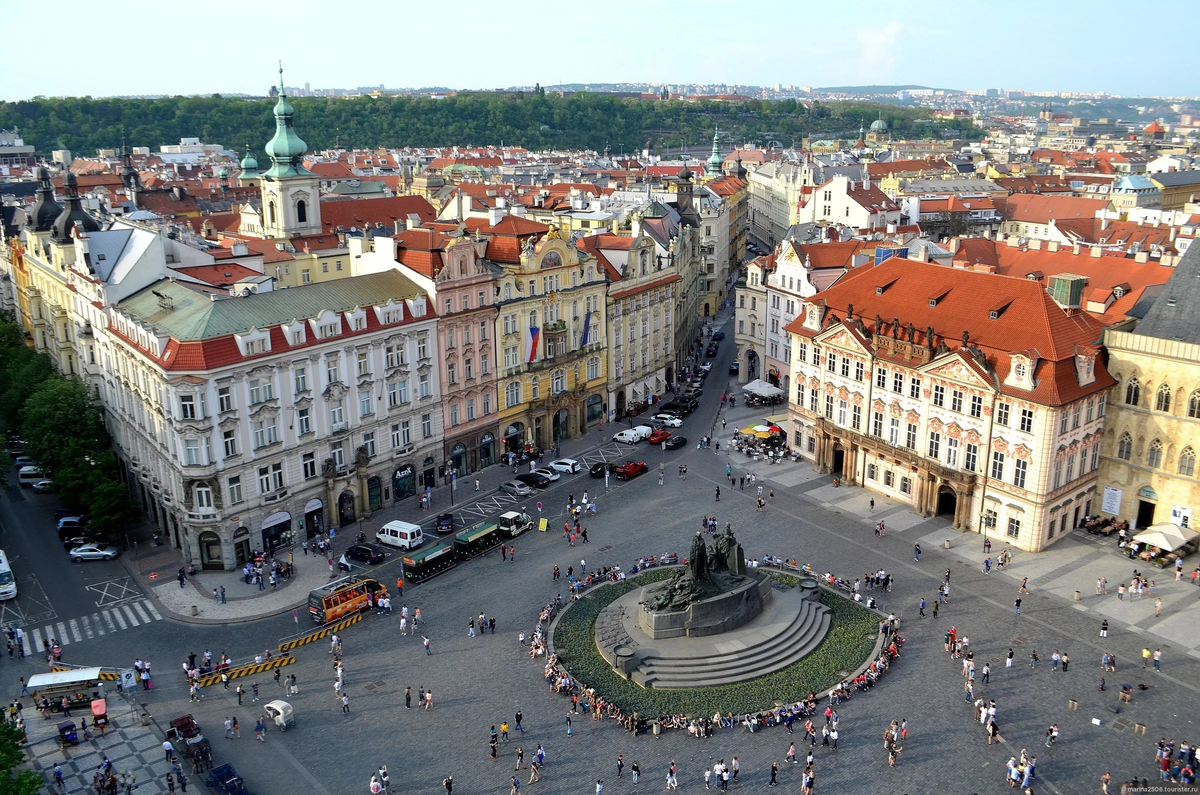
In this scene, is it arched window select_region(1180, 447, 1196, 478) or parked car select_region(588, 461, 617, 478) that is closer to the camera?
A: arched window select_region(1180, 447, 1196, 478)

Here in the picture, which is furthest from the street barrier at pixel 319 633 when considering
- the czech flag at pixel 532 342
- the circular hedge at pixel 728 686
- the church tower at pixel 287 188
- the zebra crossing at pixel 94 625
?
the church tower at pixel 287 188

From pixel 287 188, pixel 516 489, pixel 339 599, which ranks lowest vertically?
pixel 516 489

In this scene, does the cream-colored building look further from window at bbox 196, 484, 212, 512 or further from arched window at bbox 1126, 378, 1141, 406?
window at bbox 196, 484, 212, 512

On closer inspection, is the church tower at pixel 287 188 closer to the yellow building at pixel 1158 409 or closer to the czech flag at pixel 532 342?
the czech flag at pixel 532 342

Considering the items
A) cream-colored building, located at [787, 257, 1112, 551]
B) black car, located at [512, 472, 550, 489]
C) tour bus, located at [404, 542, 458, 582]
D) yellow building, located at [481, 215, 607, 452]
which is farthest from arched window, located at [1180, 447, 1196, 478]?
tour bus, located at [404, 542, 458, 582]

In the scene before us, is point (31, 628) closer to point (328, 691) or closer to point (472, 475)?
point (328, 691)

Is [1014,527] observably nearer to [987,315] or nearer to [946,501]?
[946,501]

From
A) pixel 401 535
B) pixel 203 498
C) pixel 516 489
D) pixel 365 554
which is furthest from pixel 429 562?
pixel 516 489
